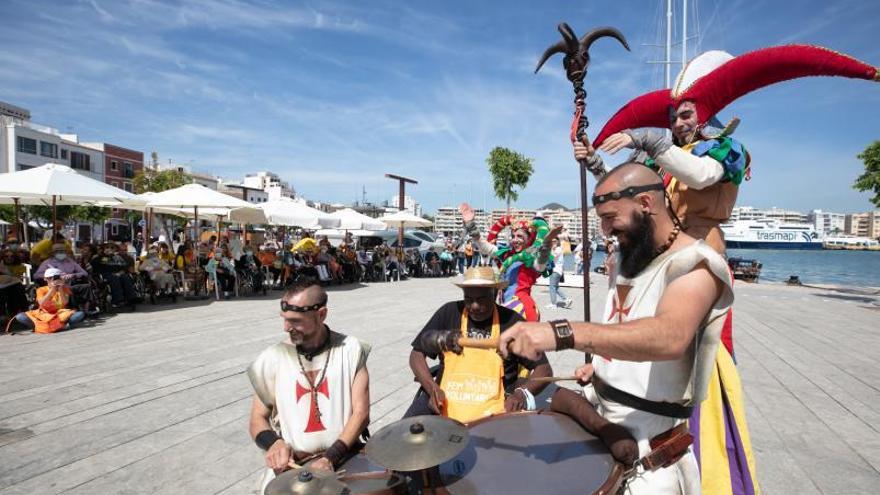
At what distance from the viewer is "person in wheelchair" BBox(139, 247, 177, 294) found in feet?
35.5

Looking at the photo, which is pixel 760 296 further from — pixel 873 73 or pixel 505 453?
pixel 505 453

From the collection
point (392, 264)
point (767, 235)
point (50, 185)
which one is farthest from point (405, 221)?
point (767, 235)

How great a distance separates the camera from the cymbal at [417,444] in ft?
4.78

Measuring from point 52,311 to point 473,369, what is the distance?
8.05 m

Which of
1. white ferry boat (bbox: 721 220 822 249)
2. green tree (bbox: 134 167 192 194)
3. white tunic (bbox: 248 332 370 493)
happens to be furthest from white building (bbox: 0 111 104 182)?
white ferry boat (bbox: 721 220 822 249)

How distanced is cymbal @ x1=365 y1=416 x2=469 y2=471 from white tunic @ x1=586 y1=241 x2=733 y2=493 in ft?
1.94

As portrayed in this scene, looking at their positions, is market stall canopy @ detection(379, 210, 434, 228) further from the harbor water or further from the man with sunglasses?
the harbor water

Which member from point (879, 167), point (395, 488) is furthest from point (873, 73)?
point (879, 167)

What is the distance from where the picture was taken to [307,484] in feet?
5.28

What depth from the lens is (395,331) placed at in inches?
321

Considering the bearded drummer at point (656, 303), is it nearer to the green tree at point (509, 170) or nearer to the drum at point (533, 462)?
the drum at point (533, 462)

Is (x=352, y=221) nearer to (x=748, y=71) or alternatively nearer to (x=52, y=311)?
(x=52, y=311)

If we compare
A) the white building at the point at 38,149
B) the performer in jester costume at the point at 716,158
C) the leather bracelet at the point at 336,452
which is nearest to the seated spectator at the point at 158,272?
the leather bracelet at the point at 336,452

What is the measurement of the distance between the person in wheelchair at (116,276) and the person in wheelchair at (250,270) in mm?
3025
